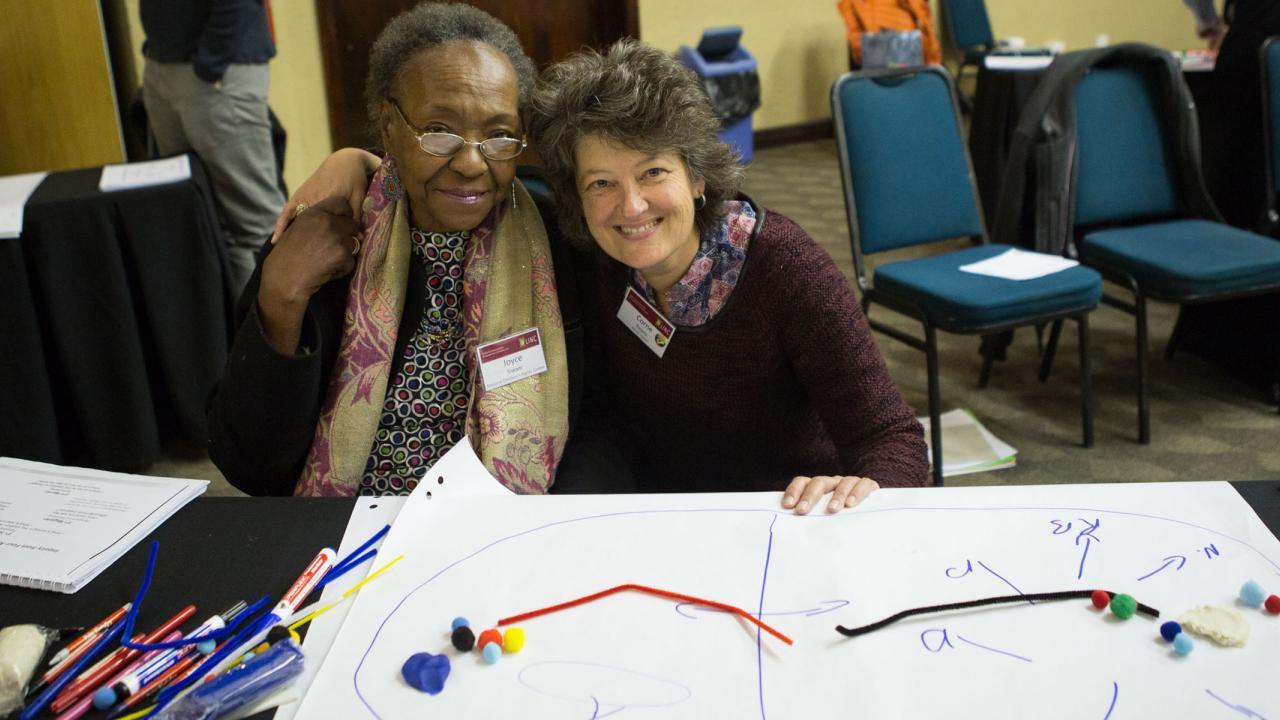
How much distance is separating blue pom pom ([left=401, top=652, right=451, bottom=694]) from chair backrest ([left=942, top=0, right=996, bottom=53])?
288 inches

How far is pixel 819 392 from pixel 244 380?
2.69 ft

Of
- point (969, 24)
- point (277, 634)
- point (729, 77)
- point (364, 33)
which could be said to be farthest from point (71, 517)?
point (969, 24)

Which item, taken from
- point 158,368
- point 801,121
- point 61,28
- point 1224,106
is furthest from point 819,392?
point 801,121

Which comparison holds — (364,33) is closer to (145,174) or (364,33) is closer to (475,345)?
(145,174)

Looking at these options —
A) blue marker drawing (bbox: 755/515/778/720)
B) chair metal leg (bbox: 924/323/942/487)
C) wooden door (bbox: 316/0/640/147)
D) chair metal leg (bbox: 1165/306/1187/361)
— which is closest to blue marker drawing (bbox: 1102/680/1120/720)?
blue marker drawing (bbox: 755/515/778/720)

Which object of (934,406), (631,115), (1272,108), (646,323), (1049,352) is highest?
(631,115)

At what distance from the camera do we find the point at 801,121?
7.38 m

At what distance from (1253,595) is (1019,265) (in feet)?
6.65

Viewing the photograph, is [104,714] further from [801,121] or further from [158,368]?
[801,121]

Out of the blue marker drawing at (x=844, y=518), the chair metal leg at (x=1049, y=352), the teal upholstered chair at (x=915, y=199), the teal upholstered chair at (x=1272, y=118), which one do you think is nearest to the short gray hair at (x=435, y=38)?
the blue marker drawing at (x=844, y=518)

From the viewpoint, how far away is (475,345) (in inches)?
58.7

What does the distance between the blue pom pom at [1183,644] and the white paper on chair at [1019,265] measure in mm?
1953

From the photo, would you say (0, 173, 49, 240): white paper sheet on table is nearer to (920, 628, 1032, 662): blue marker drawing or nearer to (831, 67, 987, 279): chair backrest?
(831, 67, 987, 279): chair backrest

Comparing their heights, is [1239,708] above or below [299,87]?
below
